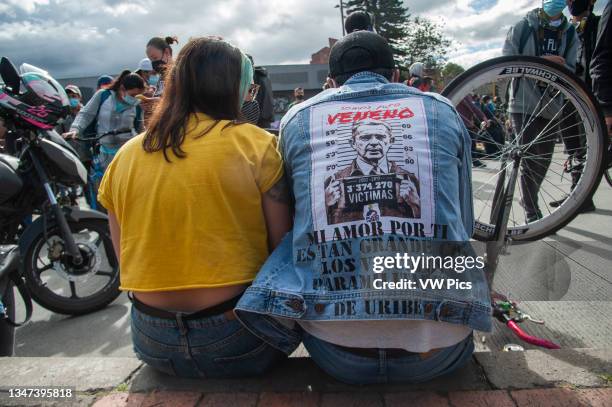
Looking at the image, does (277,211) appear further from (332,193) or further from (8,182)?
(8,182)

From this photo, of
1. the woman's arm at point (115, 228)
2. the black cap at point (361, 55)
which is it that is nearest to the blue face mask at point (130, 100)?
the woman's arm at point (115, 228)

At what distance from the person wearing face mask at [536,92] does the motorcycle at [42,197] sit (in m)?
2.90

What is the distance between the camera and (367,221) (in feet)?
3.91

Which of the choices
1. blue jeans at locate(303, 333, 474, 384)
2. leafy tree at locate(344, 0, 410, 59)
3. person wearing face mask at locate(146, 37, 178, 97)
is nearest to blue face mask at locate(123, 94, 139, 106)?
person wearing face mask at locate(146, 37, 178, 97)

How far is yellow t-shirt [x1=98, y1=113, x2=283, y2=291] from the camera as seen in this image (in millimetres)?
1294

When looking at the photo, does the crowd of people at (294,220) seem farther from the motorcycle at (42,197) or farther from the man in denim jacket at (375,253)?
the motorcycle at (42,197)

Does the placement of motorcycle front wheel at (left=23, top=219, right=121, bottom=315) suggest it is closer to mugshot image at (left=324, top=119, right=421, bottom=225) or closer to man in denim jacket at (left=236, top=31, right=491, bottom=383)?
man in denim jacket at (left=236, top=31, right=491, bottom=383)

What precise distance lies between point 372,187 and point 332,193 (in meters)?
0.12

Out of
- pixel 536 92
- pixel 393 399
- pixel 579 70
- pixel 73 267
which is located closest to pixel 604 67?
pixel 536 92

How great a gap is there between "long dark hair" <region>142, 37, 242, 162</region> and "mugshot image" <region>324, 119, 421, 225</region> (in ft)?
1.69

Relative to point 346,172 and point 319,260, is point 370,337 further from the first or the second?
point 346,172

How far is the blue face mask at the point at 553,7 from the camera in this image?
9.97ft

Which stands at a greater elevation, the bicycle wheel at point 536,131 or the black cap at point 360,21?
the black cap at point 360,21

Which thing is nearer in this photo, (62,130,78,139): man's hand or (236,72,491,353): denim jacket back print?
(236,72,491,353): denim jacket back print
